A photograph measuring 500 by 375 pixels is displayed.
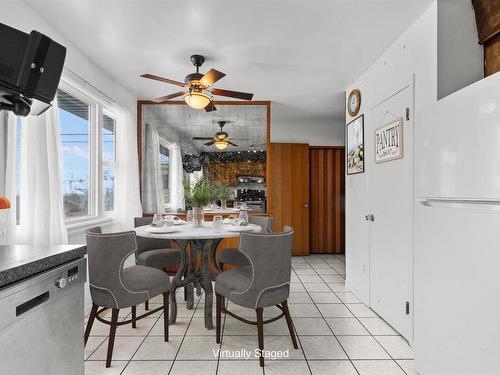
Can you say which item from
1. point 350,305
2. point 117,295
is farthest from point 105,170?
point 350,305

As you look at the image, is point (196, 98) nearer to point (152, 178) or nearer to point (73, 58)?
point (73, 58)

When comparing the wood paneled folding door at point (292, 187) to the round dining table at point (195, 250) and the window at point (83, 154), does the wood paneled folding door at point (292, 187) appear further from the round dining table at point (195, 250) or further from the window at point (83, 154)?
the window at point (83, 154)

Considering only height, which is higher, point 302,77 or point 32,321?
point 302,77

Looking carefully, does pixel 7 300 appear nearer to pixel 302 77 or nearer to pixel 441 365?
pixel 441 365

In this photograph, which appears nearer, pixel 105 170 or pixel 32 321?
pixel 32 321

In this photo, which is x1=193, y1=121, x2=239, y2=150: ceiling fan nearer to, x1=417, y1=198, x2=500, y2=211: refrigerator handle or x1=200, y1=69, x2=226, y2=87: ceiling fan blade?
x1=200, y1=69, x2=226, y2=87: ceiling fan blade

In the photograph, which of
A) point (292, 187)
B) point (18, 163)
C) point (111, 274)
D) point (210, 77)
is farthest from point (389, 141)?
point (18, 163)

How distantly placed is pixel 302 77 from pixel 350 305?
256 cm

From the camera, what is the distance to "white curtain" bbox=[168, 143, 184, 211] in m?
4.06

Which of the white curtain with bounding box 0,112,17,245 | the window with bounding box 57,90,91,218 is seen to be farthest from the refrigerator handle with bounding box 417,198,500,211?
the window with bounding box 57,90,91,218

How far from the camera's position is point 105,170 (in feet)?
11.2

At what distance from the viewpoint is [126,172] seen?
363 cm

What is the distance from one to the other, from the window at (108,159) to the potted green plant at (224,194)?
1427 millimetres

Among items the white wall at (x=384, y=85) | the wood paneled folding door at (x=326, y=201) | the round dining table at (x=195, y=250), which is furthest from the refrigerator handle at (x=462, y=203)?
the wood paneled folding door at (x=326, y=201)
